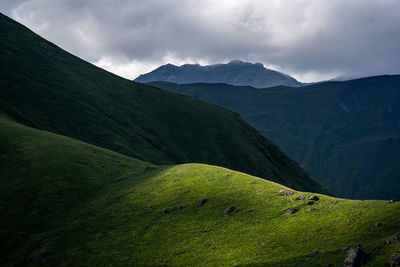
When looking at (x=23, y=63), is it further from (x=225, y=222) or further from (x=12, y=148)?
(x=225, y=222)

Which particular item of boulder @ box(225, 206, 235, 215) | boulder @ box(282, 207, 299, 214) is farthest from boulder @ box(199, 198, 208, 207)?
boulder @ box(282, 207, 299, 214)

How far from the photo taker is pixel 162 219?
47656mm

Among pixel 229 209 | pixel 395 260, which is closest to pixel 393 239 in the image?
pixel 395 260

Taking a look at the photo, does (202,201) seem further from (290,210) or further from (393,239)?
(393,239)

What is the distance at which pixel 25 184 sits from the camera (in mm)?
59844

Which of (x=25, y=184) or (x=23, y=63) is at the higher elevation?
(x=23, y=63)

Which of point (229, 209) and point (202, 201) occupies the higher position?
point (202, 201)

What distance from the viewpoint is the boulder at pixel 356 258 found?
26.7 meters

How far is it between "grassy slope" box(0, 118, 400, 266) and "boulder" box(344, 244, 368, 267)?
0.83 metres

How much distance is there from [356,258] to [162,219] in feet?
92.4

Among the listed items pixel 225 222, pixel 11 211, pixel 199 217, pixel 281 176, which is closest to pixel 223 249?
pixel 225 222

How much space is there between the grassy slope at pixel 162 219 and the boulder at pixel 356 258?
0.83 meters

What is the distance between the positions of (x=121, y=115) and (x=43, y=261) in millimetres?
141258

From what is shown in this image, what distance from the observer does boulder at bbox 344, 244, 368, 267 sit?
26719 millimetres
